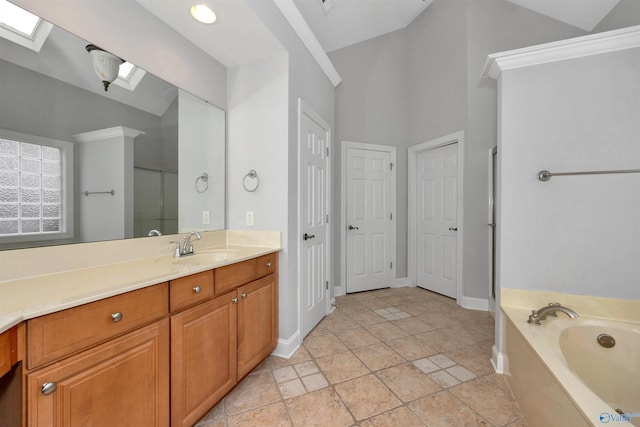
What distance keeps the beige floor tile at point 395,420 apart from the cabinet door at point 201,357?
798mm

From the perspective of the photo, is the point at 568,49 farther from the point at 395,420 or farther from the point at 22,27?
the point at 22,27

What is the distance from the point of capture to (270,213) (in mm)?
2062

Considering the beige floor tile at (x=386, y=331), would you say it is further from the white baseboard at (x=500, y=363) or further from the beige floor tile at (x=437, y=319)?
the white baseboard at (x=500, y=363)

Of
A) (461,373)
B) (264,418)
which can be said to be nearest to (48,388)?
(264,418)

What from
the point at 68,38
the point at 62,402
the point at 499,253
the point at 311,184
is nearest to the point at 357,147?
the point at 311,184

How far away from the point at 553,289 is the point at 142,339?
2.37 m

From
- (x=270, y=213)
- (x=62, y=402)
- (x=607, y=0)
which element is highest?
(x=607, y=0)

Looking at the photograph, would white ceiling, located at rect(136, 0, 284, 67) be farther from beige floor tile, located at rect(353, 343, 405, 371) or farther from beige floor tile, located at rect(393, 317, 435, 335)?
beige floor tile, located at rect(393, 317, 435, 335)

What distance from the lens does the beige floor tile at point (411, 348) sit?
207cm

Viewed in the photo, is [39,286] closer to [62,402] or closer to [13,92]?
[62,402]

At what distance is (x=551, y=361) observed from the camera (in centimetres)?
122

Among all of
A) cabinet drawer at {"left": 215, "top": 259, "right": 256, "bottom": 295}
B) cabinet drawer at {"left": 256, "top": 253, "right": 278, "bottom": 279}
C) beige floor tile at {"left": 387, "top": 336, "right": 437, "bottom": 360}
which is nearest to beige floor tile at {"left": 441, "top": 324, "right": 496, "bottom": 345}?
beige floor tile at {"left": 387, "top": 336, "right": 437, "bottom": 360}

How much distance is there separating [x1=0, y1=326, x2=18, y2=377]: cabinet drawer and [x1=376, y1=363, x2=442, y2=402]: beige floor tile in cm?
174

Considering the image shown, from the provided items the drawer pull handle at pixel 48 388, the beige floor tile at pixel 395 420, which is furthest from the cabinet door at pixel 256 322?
the drawer pull handle at pixel 48 388
